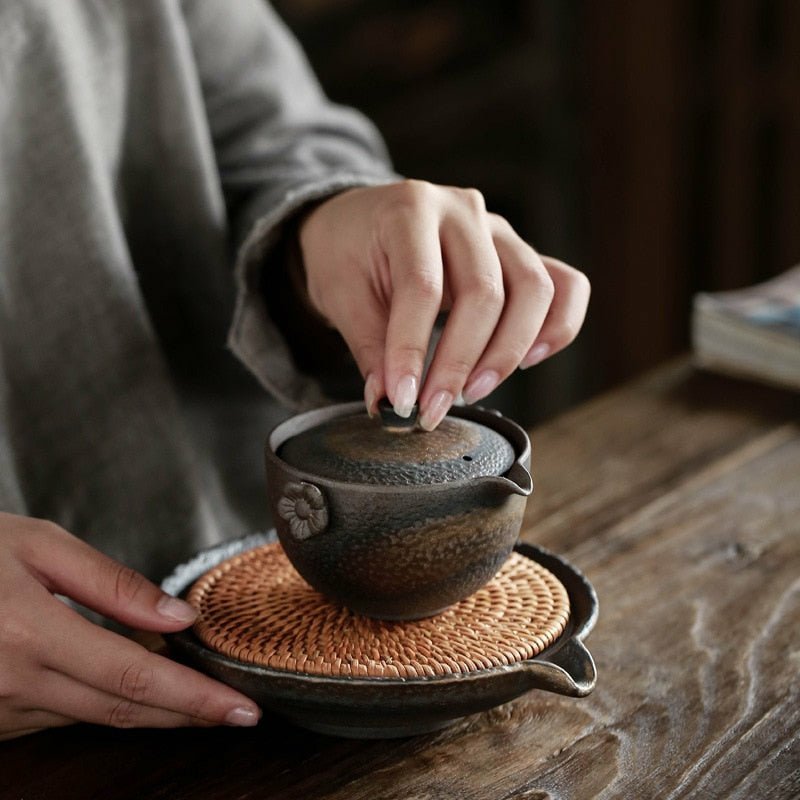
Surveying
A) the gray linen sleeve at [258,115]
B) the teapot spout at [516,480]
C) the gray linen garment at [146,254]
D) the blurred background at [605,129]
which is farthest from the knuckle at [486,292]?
the blurred background at [605,129]

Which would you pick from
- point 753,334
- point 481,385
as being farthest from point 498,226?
point 753,334

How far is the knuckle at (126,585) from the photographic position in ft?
1.84

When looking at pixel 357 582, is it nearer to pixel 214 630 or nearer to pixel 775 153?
pixel 214 630

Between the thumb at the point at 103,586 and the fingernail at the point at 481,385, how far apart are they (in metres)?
0.20

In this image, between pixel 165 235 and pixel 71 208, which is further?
pixel 165 235

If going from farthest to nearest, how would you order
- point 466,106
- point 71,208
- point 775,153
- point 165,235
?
1. point 466,106
2. point 775,153
3. point 165,235
4. point 71,208

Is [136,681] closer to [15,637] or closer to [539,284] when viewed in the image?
[15,637]

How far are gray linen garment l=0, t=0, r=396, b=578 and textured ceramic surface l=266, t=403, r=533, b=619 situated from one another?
0.96 ft

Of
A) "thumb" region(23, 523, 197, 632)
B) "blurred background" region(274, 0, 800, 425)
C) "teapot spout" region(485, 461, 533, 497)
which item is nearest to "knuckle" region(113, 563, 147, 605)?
"thumb" region(23, 523, 197, 632)

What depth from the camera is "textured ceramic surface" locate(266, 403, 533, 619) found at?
0.52 metres

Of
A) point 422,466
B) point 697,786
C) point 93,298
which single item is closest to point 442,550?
point 422,466

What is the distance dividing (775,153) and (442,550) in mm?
1892

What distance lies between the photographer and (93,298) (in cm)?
87

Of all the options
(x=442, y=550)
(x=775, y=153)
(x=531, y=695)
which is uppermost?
(x=442, y=550)
